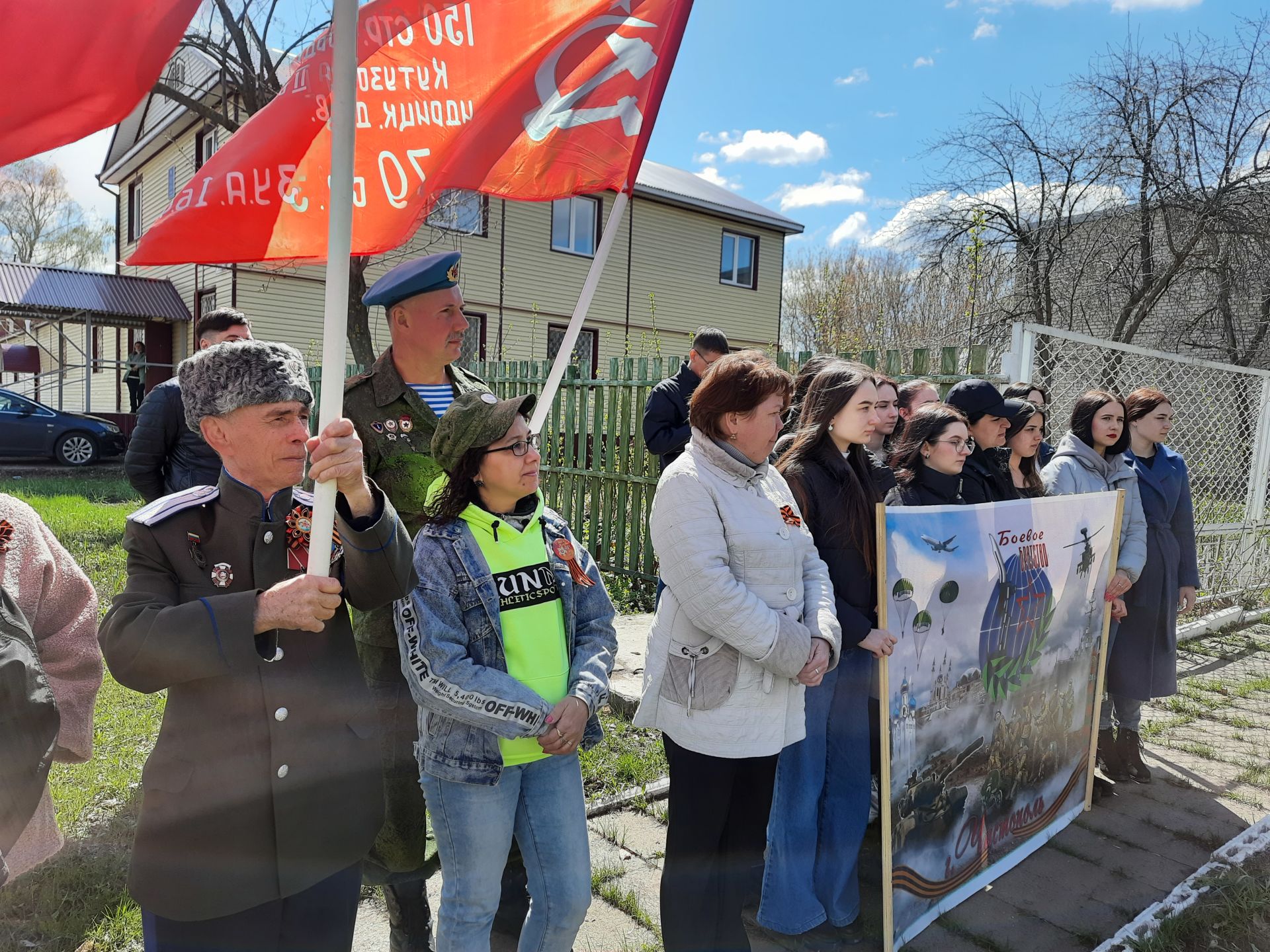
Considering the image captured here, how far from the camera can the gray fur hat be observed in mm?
1753

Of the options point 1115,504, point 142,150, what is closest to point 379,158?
point 1115,504

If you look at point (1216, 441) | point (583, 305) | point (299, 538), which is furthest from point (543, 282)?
point (299, 538)

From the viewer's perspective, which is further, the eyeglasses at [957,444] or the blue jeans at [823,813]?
the eyeglasses at [957,444]

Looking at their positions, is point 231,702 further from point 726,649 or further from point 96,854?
point 96,854

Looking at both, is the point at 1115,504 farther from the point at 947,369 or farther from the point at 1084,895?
the point at 1084,895

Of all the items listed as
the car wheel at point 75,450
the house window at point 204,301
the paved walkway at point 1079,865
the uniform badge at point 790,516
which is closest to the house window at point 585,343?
the house window at point 204,301

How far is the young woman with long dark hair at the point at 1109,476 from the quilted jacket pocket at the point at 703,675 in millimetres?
2793

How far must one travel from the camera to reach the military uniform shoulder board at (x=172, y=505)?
5.64 feet

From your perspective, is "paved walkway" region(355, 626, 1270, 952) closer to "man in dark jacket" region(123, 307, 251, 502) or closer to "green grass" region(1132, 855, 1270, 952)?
"green grass" region(1132, 855, 1270, 952)

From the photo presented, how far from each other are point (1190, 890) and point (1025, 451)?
2.01 m

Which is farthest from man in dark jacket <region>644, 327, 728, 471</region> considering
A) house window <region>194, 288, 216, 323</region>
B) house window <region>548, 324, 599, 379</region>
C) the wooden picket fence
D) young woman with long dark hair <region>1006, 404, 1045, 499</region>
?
house window <region>194, 288, 216, 323</region>

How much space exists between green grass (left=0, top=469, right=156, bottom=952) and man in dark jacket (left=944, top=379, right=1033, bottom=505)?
3795mm

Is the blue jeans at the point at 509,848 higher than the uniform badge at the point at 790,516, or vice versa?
the uniform badge at the point at 790,516

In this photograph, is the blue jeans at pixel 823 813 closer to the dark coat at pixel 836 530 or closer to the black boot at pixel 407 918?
the dark coat at pixel 836 530
